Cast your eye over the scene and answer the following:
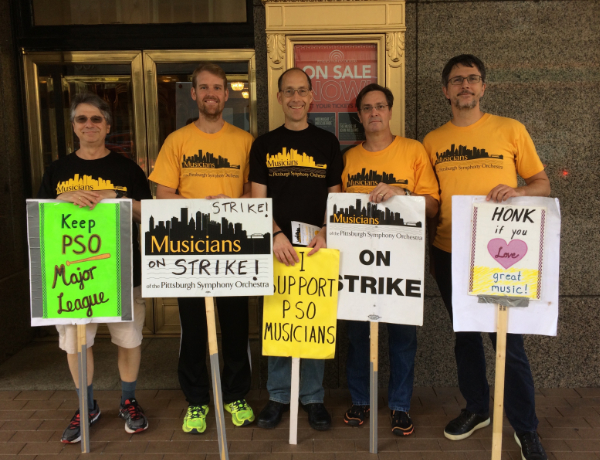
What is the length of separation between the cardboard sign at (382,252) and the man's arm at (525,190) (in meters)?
0.40

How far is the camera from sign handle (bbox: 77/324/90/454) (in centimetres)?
304

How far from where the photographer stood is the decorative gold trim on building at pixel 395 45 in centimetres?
371

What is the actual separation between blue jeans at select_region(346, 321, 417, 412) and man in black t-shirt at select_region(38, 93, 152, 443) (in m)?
1.40

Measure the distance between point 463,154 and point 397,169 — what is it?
1.31 feet

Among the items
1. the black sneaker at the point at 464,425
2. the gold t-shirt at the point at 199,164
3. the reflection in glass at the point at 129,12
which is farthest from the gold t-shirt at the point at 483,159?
the reflection in glass at the point at 129,12

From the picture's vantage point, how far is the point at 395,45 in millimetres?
3713

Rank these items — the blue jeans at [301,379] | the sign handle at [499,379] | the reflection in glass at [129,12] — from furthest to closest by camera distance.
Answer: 1. the reflection in glass at [129,12]
2. the blue jeans at [301,379]
3. the sign handle at [499,379]

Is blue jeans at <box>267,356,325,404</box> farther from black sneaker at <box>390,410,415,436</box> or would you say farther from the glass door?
the glass door

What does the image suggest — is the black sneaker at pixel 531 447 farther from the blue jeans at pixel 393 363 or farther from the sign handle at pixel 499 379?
the blue jeans at pixel 393 363

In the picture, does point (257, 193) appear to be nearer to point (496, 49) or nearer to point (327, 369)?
point (327, 369)

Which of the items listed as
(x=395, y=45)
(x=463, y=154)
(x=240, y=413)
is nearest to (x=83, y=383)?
(x=240, y=413)

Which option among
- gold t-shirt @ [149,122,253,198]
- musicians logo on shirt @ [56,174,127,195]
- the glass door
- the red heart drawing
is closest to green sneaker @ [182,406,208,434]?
gold t-shirt @ [149,122,253,198]

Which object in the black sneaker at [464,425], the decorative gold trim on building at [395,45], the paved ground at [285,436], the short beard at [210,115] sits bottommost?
the paved ground at [285,436]

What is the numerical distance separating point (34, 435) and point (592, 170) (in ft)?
14.2
